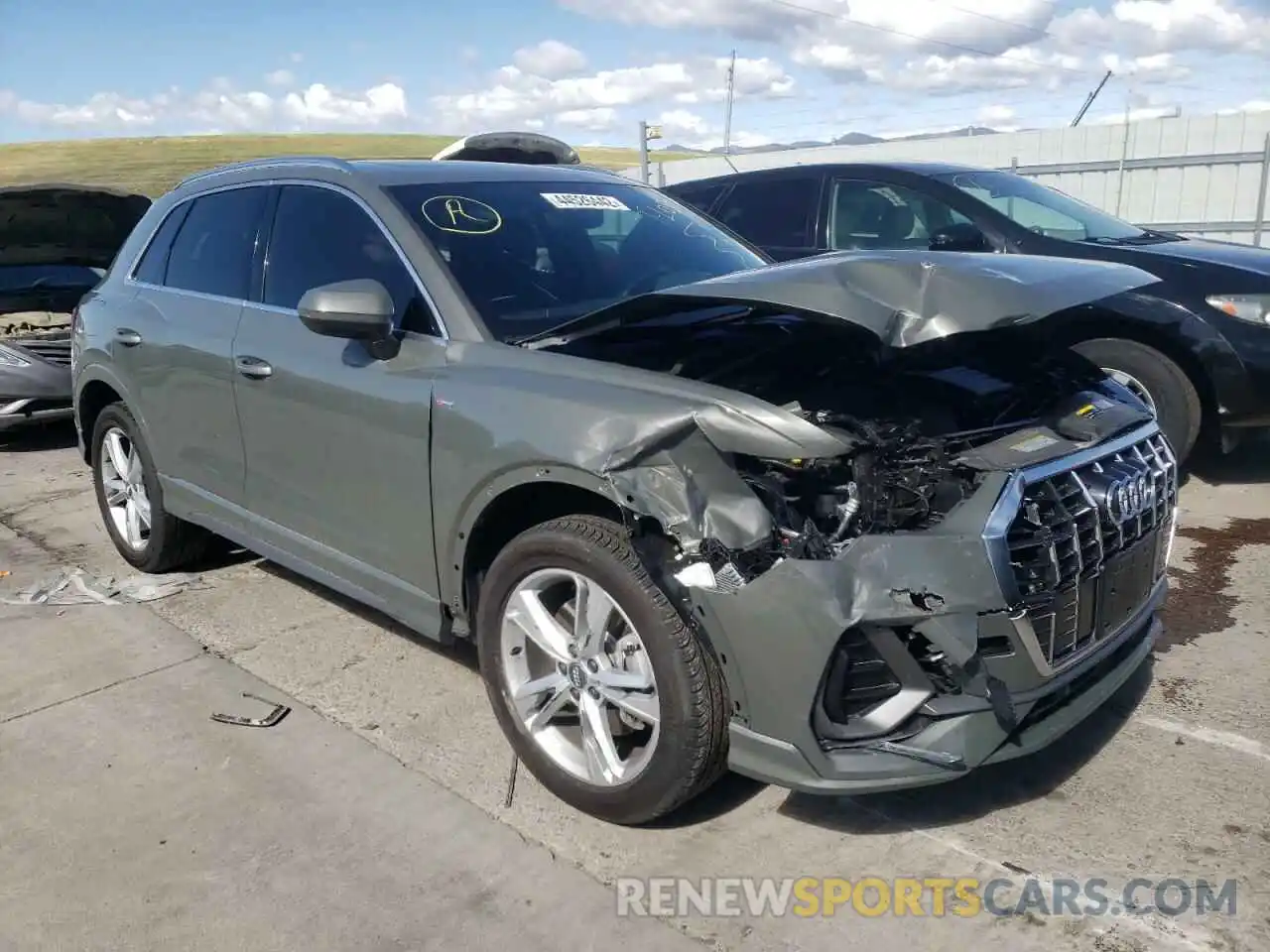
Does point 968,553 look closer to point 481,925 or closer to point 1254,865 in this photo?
point 1254,865

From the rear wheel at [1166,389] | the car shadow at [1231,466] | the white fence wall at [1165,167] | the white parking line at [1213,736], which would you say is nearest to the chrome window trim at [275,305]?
the white parking line at [1213,736]

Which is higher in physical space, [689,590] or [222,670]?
[689,590]

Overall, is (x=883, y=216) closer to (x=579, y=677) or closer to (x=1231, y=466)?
(x=1231, y=466)

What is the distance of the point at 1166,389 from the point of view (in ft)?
18.2

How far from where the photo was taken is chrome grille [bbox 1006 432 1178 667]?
249 cm

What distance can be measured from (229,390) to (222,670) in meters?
1.05

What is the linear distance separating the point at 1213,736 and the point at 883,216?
14.3 ft

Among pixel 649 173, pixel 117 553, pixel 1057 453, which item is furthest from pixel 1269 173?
pixel 117 553

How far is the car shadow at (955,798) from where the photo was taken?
286 centimetres

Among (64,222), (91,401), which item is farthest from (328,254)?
(64,222)

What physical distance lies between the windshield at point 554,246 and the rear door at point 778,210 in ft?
9.39

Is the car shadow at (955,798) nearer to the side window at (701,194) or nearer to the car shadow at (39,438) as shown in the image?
the side window at (701,194)

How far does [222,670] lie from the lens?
13.2 feet

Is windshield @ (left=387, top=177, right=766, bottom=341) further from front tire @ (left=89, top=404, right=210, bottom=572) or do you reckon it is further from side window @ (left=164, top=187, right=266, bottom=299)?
front tire @ (left=89, top=404, right=210, bottom=572)
